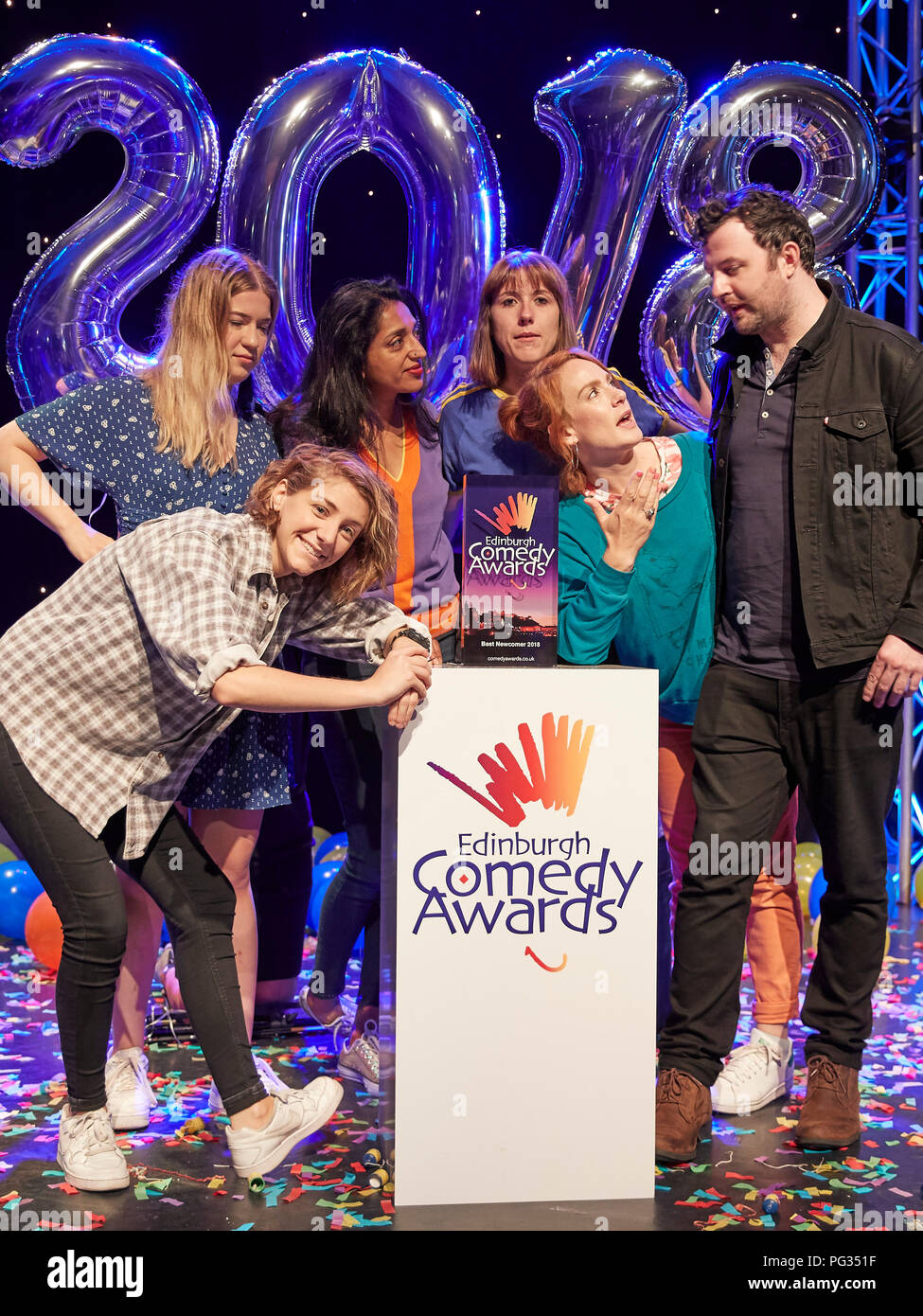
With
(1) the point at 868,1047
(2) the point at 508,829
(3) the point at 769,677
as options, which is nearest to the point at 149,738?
(2) the point at 508,829

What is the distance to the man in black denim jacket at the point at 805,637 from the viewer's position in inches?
98.5

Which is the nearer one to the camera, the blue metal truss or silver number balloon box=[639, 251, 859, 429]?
silver number balloon box=[639, 251, 859, 429]

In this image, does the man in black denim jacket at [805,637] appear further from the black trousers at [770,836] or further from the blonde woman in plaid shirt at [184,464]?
the blonde woman in plaid shirt at [184,464]

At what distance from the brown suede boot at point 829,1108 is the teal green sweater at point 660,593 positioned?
29.7 inches

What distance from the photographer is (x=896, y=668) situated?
8.06 feet

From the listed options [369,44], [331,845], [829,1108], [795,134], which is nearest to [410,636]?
[829,1108]

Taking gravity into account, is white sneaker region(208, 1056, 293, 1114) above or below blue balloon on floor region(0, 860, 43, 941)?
below

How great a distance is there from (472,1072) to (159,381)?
58.8 inches

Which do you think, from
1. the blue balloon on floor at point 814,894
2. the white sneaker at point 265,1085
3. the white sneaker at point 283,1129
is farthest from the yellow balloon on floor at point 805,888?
the white sneaker at point 283,1129

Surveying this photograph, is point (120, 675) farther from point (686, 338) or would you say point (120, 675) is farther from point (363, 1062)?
point (686, 338)

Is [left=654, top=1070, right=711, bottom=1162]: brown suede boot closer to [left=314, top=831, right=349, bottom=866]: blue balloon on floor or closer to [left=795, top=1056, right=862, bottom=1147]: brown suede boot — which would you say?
[left=795, top=1056, right=862, bottom=1147]: brown suede boot

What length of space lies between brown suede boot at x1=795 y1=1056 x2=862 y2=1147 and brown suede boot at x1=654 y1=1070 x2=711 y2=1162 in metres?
0.20

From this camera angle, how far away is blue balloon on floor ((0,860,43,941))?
4.00m

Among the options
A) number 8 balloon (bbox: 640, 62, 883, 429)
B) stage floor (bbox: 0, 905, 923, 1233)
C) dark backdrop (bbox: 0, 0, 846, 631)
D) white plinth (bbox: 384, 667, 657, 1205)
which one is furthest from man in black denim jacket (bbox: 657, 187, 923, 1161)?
dark backdrop (bbox: 0, 0, 846, 631)
